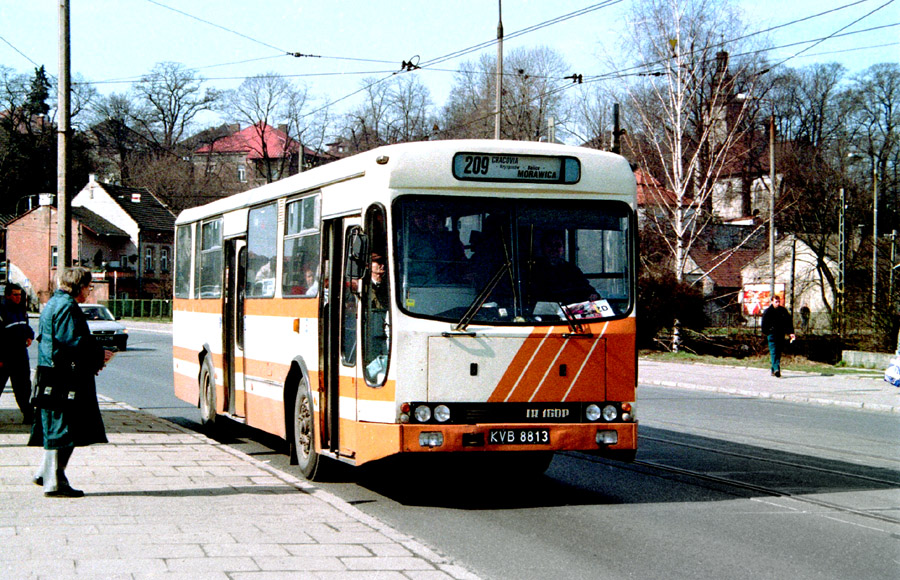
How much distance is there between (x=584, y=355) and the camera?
9086mm

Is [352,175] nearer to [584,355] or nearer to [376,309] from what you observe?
[376,309]

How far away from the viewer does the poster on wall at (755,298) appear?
39.7 metres

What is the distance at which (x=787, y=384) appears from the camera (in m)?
24.1

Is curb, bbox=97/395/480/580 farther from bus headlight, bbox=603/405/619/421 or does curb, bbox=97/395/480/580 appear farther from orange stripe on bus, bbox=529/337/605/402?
bus headlight, bbox=603/405/619/421

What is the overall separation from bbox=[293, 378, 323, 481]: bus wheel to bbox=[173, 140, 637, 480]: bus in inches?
13.6

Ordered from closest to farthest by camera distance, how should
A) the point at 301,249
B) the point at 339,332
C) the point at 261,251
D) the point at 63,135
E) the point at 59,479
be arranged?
the point at 59,479 < the point at 339,332 < the point at 301,249 < the point at 261,251 < the point at 63,135

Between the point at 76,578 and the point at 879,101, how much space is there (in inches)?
2641

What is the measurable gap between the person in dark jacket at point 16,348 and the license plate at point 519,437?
7.86 m

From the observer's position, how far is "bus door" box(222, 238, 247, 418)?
43.2ft

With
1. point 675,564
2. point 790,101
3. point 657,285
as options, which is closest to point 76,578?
point 675,564

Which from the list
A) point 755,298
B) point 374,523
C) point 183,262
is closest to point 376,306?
point 374,523

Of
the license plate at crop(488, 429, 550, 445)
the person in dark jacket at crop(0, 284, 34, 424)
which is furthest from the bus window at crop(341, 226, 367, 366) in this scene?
the person in dark jacket at crop(0, 284, 34, 424)

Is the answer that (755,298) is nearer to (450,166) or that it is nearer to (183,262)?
(183,262)

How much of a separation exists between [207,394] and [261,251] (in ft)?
10.3
